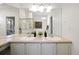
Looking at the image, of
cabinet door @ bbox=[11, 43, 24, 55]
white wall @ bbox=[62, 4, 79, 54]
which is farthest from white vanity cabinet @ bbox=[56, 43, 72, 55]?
white wall @ bbox=[62, 4, 79, 54]

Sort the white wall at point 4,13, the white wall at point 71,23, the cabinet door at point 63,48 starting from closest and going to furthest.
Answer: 1. the cabinet door at point 63,48
2. the white wall at point 71,23
3. the white wall at point 4,13

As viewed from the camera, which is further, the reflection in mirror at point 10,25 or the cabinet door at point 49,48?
the reflection in mirror at point 10,25

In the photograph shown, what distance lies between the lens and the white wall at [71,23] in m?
4.63

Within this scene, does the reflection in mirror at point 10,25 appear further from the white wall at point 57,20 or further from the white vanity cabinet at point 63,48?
the white vanity cabinet at point 63,48

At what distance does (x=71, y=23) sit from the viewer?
15.4 feet

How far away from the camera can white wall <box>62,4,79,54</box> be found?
463 cm

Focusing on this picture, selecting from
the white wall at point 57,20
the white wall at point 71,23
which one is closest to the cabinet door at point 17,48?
the white wall at point 57,20

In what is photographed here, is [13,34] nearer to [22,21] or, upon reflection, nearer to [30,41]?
[22,21]

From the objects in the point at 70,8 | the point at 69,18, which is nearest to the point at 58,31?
the point at 69,18

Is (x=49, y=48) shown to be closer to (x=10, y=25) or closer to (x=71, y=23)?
(x=71, y=23)

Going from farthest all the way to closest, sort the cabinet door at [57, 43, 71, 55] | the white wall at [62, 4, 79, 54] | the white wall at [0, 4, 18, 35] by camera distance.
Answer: the white wall at [0, 4, 18, 35] < the white wall at [62, 4, 79, 54] < the cabinet door at [57, 43, 71, 55]

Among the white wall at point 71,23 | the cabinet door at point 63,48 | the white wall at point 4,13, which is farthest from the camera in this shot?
the white wall at point 4,13

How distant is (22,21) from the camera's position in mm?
4957

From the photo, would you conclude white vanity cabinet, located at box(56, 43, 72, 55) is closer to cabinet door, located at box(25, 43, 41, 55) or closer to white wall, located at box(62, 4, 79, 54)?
cabinet door, located at box(25, 43, 41, 55)
